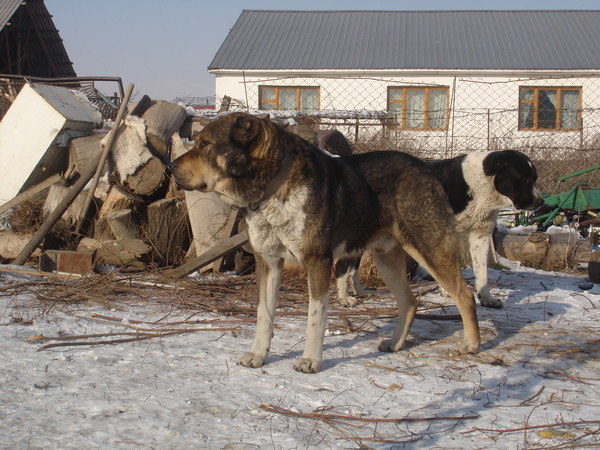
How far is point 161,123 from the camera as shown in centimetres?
791

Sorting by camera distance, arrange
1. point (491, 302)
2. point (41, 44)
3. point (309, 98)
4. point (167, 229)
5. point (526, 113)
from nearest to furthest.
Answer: point (491, 302), point (167, 229), point (526, 113), point (309, 98), point (41, 44)

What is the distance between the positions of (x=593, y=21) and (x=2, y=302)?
88.1 feet

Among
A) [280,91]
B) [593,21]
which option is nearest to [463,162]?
[280,91]

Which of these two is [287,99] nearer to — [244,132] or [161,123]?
[161,123]

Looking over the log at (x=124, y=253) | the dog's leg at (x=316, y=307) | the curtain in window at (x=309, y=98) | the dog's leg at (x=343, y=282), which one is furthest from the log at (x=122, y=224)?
the curtain in window at (x=309, y=98)

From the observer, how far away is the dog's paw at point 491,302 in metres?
6.27

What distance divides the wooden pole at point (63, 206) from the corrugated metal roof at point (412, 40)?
16309 mm

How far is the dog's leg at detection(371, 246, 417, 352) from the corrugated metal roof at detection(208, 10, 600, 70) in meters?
18.8

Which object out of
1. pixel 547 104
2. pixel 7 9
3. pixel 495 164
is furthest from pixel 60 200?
pixel 7 9

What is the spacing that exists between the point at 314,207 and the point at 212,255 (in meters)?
2.79

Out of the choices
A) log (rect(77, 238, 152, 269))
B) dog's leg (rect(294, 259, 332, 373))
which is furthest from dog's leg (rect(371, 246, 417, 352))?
log (rect(77, 238, 152, 269))

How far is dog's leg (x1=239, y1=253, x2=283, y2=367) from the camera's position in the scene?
421cm

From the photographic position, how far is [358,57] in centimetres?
2366

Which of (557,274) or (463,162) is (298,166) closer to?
(463,162)
